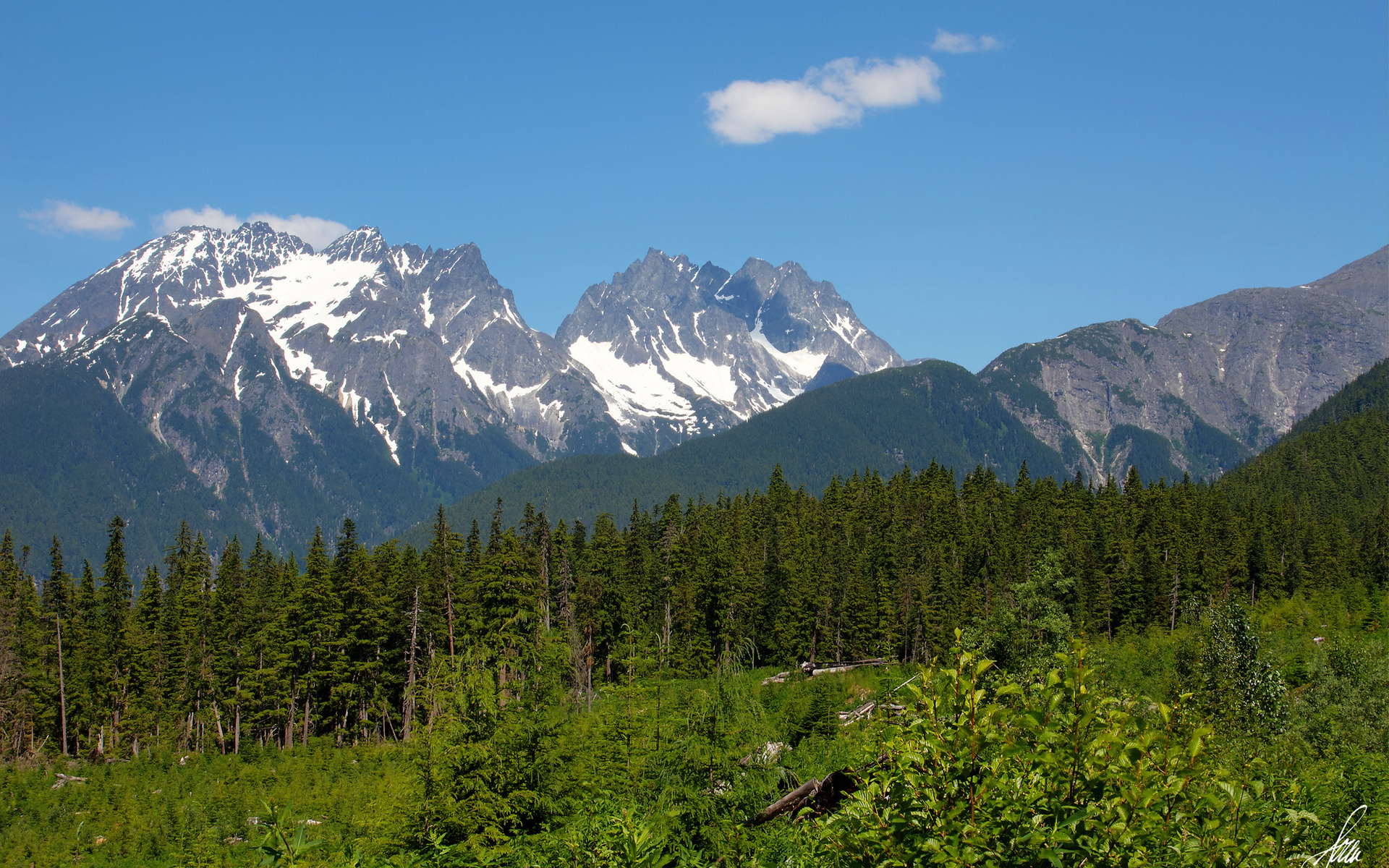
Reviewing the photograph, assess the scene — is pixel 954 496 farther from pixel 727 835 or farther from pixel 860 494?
pixel 727 835

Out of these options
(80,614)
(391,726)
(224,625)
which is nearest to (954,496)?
(391,726)

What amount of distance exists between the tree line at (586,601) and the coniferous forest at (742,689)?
1.22ft

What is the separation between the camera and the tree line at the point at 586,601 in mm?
60875

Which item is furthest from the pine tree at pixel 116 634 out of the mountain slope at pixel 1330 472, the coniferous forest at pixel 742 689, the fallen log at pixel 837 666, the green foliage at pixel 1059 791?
the mountain slope at pixel 1330 472

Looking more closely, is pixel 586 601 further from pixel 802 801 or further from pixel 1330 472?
pixel 1330 472

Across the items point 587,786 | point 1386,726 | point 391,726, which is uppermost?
point 587,786

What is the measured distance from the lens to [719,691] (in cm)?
1655

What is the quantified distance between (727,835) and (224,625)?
62298 mm

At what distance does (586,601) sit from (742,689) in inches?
2248

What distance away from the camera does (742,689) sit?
657 inches

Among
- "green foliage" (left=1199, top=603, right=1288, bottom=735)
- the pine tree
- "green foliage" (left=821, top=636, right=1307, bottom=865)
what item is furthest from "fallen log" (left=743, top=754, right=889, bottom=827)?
the pine tree

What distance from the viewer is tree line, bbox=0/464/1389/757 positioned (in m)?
60.9

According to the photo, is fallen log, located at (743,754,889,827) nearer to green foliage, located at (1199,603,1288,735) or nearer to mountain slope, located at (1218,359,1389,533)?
green foliage, located at (1199,603,1288,735)

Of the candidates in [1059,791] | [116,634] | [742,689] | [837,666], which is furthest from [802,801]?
[116,634]
